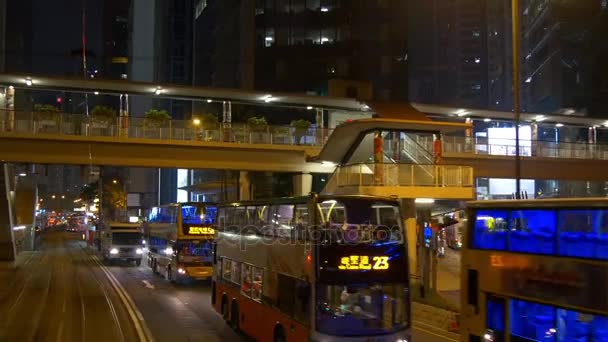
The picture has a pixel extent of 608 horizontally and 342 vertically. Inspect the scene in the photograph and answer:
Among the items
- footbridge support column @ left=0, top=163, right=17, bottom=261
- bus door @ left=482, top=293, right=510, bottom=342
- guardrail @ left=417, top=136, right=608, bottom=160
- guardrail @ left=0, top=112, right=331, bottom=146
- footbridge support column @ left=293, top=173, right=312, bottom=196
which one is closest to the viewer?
bus door @ left=482, top=293, right=510, bottom=342

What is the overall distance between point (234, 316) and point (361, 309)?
6188 mm

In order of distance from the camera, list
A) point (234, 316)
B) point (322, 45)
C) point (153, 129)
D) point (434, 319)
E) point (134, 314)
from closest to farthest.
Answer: point (234, 316) → point (434, 319) → point (134, 314) → point (153, 129) → point (322, 45)

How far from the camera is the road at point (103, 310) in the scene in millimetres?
15852

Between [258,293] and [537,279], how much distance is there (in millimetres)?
7153

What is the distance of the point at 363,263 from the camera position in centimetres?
1141

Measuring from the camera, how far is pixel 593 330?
26.9ft

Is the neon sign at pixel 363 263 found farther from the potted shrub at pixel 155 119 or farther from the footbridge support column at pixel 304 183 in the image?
the footbridge support column at pixel 304 183

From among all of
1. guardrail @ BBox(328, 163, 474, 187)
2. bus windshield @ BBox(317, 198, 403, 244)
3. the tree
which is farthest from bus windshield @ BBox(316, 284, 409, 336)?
the tree

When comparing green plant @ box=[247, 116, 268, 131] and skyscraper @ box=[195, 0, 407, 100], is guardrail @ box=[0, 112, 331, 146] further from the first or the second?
skyscraper @ box=[195, 0, 407, 100]

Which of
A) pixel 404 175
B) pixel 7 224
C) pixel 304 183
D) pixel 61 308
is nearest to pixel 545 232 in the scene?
pixel 61 308

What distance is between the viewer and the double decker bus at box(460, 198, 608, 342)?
27.6ft

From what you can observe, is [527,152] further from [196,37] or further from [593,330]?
[196,37]

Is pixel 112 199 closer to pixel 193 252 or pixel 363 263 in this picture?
pixel 193 252

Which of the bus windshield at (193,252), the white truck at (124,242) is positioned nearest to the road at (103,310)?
the bus windshield at (193,252)
